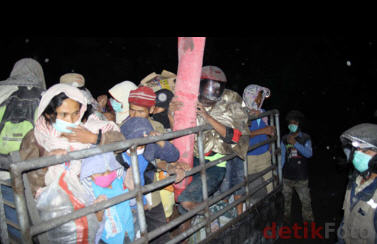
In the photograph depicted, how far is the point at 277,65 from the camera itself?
64.3ft

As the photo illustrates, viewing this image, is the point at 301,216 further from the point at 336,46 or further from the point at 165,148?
the point at 336,46

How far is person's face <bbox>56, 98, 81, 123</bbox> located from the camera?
190cm

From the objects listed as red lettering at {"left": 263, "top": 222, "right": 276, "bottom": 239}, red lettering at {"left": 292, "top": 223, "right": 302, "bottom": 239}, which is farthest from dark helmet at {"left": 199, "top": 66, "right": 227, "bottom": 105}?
red lettering at {"left": 292, "top": 223, "right": 302, "bottom": 239}

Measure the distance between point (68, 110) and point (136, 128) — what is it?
0.61 meters

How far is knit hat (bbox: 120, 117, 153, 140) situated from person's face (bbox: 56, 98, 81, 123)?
0.52m

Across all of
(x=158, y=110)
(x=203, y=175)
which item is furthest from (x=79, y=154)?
(x=158, y=110)

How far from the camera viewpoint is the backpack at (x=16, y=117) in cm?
261

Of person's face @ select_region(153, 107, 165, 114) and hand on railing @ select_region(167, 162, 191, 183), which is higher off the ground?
person's face @ select_region(153, 107, 165, 114)

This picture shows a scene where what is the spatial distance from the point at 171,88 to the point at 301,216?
13.0 feet

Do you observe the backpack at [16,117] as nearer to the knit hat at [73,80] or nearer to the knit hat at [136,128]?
the knit hat at [73,80]

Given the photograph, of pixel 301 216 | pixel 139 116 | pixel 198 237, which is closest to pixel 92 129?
pixel 139 116

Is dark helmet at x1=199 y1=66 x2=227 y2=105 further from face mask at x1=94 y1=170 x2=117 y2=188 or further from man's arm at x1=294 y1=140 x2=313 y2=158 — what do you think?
man's arm at x1=294 y1=140 x2=313 y2=158

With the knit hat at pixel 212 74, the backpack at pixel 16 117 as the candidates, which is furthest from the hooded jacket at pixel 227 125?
the backpack at pixel 16 117

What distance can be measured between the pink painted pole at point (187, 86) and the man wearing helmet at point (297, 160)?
2739 mm
